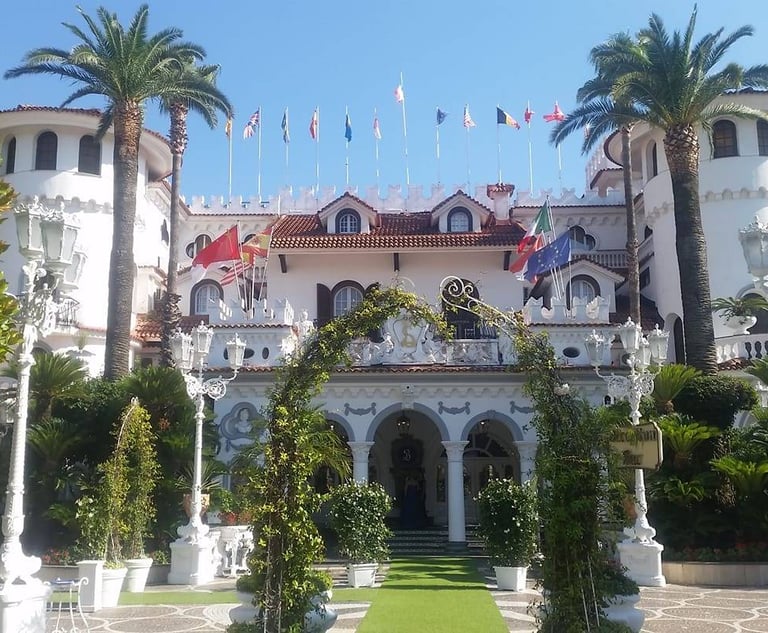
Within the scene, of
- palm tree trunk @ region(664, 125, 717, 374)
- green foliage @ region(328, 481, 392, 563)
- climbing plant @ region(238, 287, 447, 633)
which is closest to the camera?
climbing plant @ region(238, 287, 447, 633)

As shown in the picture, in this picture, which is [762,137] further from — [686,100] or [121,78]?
[121,78]

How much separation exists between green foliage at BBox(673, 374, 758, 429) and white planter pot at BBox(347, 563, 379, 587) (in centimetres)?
937

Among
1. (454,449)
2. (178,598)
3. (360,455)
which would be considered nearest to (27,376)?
(178,598)

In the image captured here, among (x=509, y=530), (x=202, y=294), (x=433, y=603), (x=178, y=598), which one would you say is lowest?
(x=178, y=598)

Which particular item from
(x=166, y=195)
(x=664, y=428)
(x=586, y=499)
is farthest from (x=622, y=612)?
(x=166, y=195)

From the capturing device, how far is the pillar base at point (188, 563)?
1873 centimetres

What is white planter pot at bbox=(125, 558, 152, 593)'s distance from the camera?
1723 centimetres

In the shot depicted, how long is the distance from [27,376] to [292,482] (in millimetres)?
3959

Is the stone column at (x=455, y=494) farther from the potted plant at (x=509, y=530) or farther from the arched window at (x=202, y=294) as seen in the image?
the arched window at (x=202, y=294)

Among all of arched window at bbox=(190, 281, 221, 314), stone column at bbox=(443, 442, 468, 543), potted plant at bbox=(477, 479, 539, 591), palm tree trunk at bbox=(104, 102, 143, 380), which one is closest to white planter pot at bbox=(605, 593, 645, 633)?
potted plant at bbox=(477, 479, 539, 591)

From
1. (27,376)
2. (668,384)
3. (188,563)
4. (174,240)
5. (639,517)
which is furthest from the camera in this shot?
(174,240)

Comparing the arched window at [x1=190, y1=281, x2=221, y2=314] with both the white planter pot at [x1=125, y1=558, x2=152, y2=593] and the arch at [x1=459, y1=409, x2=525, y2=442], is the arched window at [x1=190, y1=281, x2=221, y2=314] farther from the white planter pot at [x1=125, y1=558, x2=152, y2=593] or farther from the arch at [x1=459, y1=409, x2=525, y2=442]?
the white planter pot at [x1=125, y1=558, x2=152, y2=593]

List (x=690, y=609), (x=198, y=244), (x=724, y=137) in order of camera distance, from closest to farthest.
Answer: (x=690, y=609), (x=724, y=137), (x=198, y=244)

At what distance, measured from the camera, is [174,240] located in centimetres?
2827
